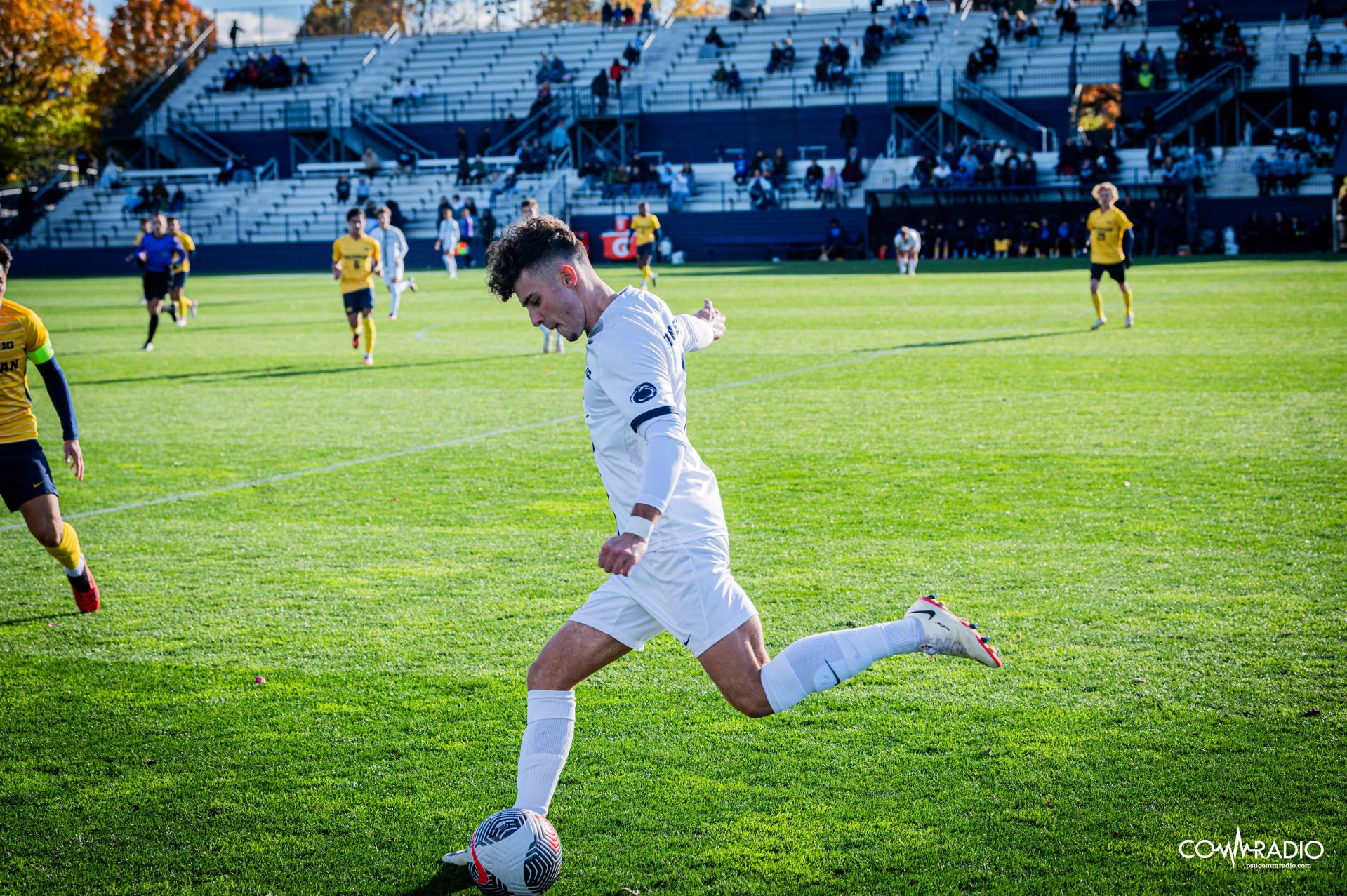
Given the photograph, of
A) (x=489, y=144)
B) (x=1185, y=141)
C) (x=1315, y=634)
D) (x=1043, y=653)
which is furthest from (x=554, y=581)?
(x=489, y=144)

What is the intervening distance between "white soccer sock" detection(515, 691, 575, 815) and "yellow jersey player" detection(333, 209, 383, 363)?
14.7 metres

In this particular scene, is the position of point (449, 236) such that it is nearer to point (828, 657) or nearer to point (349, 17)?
point (828, 657)

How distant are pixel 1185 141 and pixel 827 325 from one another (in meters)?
30.4

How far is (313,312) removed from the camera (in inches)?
1088

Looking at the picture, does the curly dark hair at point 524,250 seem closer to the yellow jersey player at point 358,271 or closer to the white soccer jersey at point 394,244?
the yellow jersey player at point 358,271

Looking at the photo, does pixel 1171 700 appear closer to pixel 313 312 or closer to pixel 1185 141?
pixel 313 312

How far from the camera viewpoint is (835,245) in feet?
148

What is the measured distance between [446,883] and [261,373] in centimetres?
1445

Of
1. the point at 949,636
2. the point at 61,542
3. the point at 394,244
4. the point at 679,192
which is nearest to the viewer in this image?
the point at 949,636

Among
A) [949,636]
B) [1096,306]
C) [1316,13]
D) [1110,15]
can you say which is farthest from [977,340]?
[1110,15]

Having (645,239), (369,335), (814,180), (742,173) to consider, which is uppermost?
(742,173)

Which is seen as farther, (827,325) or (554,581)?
(827,325)
